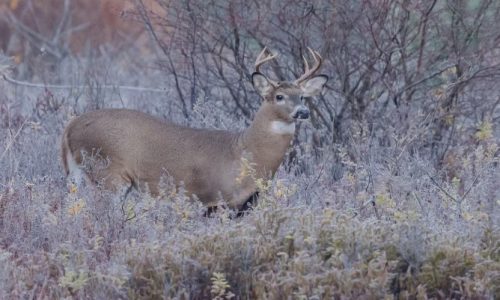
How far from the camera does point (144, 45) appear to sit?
1777 centimetres

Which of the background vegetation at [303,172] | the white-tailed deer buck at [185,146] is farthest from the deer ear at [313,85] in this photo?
the background vegetation at [303,172]

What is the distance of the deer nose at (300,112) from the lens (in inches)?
335

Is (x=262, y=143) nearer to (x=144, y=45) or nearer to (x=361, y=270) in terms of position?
(x=361, y=270)

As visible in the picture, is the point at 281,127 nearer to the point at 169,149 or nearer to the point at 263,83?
the point at 263,83

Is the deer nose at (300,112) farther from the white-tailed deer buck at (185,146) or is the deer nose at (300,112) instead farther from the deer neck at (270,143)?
the deer neck at (270,143)

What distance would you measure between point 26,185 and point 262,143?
1732mm

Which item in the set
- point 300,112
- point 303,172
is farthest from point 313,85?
point 303,172

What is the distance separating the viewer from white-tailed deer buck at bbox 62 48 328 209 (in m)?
8.68

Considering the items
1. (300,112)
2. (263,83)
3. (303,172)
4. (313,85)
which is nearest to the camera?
(300,112)

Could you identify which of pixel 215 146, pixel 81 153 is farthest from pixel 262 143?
pixel 81 153

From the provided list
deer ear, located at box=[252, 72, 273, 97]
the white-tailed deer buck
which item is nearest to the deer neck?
the white-tailed deer buck

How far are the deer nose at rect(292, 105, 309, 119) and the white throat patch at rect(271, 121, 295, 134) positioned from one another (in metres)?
0.20

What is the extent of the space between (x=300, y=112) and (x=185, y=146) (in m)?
0.88

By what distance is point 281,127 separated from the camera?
8805mm
